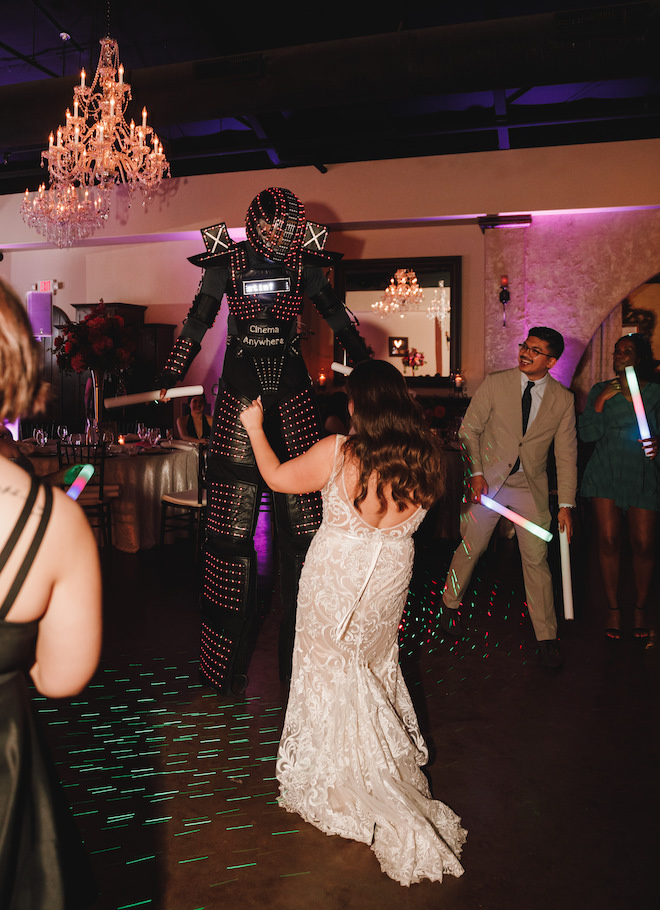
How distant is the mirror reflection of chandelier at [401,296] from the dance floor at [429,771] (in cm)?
512

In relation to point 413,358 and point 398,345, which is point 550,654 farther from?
point 398,345

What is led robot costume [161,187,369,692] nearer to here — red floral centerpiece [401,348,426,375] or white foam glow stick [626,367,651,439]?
white foam glow stick [626,367,651,439]

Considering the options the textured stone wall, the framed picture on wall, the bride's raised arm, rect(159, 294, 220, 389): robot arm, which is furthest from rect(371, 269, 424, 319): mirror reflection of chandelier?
the bride's raised arm

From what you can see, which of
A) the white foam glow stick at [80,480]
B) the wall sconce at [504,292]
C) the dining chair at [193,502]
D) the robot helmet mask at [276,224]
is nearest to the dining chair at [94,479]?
the dining chair at [193,502]

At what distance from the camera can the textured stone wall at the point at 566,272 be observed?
7.45 m

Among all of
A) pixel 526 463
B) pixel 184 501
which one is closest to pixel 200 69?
pixel 184 501

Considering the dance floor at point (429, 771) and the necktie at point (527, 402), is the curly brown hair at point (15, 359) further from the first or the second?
the necktie at point (527, 402)

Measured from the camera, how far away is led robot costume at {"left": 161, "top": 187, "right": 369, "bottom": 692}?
2.92 meters

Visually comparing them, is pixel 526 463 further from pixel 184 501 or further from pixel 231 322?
pixel 184 501

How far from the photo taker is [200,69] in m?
5.50

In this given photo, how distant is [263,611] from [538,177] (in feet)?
18.4

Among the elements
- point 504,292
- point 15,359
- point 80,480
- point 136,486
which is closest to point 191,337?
point 80,480

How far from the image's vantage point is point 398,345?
Answer: 844 centimetres

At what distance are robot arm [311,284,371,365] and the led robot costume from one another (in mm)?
151
